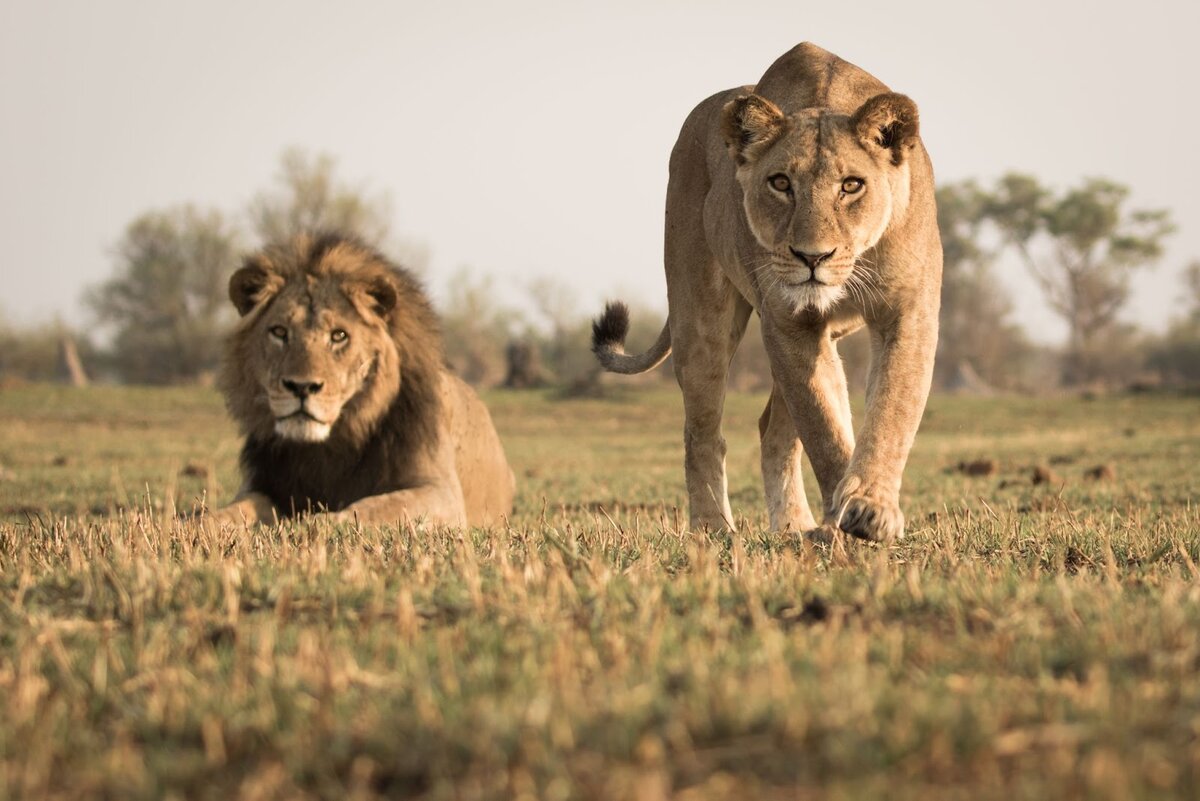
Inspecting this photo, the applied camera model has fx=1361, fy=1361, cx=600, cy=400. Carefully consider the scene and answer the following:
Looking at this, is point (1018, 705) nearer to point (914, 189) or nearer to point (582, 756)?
point (582, 756)

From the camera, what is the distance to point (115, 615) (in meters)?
2.96

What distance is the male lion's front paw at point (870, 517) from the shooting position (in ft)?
13.9

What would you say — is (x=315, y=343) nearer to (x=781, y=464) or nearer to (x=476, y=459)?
(x=476, y=459)

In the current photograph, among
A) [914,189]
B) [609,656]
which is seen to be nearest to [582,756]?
[609,656]

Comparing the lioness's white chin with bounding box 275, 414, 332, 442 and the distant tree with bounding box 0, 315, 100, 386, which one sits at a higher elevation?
the distant tree with bounding box 0, 315, 100, 386

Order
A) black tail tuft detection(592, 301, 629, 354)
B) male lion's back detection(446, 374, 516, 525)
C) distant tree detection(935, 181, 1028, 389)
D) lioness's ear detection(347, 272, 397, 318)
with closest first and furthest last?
lioness's ear detection(347, 272, 397, 318)
black tail tuft detection(592, 301, 629, 354)
male lion's back detection(446, 374, 516, 525)
distant tree detection(935, 181, 1028, 389)

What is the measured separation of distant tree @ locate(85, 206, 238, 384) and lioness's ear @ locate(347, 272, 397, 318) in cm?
3867

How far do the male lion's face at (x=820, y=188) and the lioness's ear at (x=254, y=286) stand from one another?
8.22ft

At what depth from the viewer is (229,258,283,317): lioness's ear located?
6.36 m

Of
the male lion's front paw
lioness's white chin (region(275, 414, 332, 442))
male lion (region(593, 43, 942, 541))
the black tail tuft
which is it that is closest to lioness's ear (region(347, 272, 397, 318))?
lioness's white chin (region(275, 414, 332, 442))

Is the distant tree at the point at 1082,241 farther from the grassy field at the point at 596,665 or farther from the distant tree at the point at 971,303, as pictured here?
the grassy field at the point at 596,665

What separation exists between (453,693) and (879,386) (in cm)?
286

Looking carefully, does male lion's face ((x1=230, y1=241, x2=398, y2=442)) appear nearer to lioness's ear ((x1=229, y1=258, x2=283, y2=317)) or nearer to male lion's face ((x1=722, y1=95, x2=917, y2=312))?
lioness's ear ((x1=229, y1=258, x2=283, y2=317))

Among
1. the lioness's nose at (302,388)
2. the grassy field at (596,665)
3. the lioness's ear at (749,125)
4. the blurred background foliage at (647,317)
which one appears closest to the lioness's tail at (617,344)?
the lioness's nose at (302,388)
